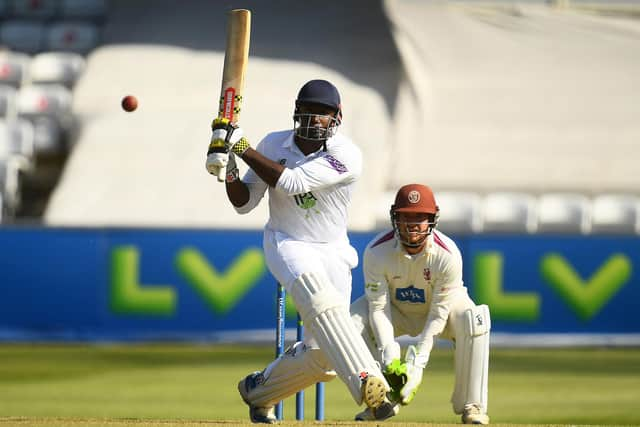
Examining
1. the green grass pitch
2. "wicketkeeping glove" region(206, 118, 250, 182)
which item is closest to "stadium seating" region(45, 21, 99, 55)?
the green grass pitch

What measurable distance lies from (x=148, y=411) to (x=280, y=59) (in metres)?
9.78

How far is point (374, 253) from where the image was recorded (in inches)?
202

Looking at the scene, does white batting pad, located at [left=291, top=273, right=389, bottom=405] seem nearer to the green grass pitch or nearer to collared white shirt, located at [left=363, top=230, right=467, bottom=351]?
the green grass pitch

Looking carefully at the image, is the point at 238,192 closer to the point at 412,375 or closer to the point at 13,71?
the point at 412,375

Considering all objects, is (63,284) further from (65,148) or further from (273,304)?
(65,148)

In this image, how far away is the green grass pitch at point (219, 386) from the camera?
6672mm

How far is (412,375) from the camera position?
4.78 m

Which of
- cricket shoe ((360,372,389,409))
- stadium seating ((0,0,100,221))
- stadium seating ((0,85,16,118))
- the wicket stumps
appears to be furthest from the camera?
stadium seating ((0,85,16,118))

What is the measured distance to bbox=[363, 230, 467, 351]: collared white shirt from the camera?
5.06 m

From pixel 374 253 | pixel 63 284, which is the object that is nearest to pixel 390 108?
pixel 63 284

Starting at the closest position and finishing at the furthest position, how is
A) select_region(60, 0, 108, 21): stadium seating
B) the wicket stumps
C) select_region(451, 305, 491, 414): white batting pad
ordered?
select_region(451, 305, 491, 414): white batting pad
the wicket stumps
select_region(60, 0, 108, 21): stadium seating

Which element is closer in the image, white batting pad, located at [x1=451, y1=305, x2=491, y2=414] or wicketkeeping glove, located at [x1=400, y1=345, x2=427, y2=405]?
wicketkeeping glove, located at [x1=400, y1=345, x2=427, y2=405]

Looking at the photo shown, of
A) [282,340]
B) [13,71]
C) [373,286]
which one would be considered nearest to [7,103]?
[13,71]

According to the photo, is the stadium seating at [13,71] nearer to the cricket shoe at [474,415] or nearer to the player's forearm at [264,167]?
the player's forearm at [264,167]
